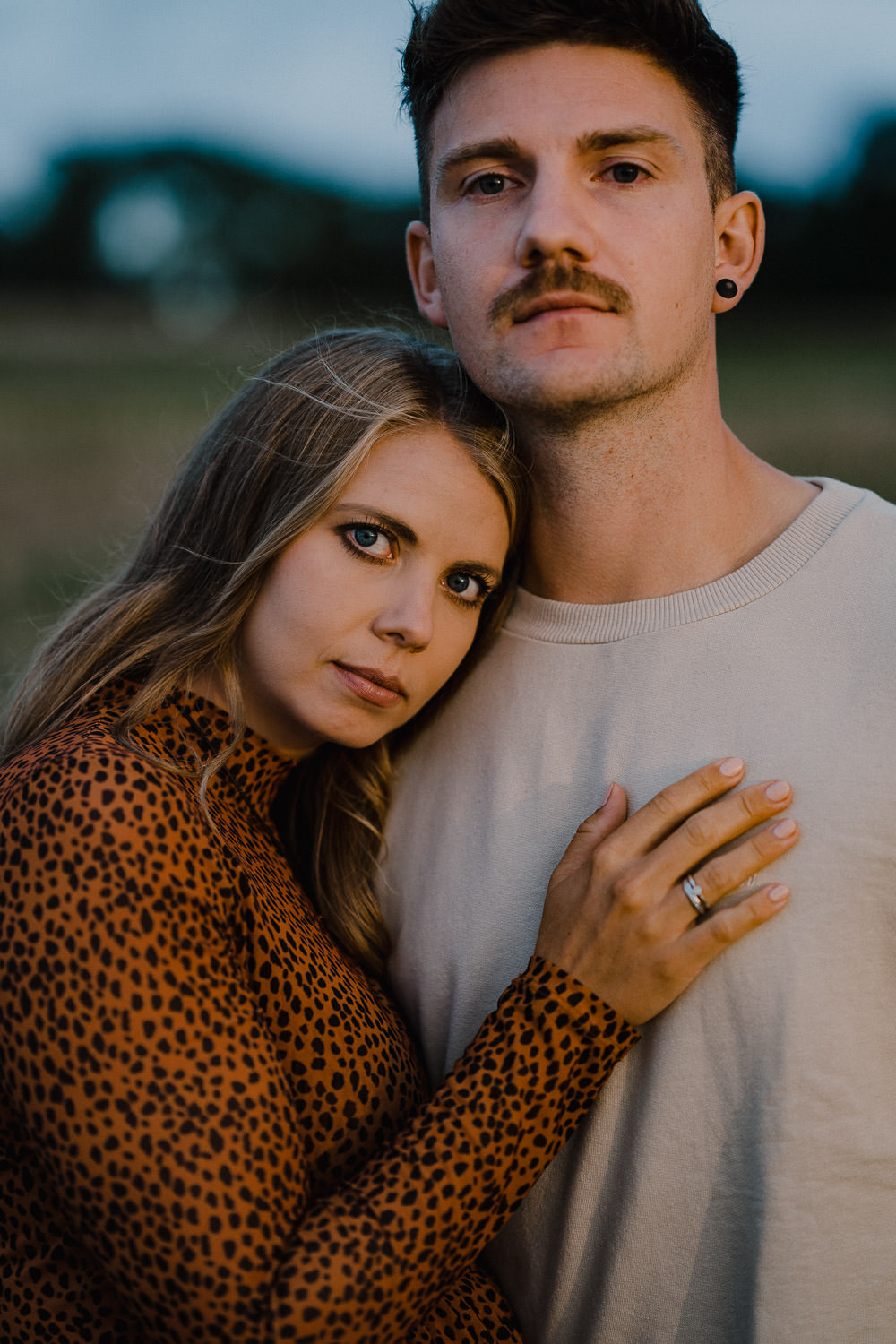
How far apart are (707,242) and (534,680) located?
0.96 m

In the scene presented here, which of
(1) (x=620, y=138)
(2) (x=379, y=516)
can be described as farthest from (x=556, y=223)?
(2) (x=379, y=516)

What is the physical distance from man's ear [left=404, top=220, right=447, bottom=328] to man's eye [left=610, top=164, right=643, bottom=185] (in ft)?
1.68

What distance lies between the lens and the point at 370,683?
2113mm

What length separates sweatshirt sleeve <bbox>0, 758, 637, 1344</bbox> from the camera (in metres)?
1.44

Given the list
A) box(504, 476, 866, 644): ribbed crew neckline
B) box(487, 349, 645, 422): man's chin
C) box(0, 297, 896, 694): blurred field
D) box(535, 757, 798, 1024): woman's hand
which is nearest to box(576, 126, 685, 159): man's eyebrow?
box(487, 349, 645, 422): man's chin

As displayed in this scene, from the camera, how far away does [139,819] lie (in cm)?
160

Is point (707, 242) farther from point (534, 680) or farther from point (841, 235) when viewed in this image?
point (841, 235)

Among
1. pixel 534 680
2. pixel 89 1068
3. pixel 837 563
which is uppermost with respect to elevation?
pixel 837 563

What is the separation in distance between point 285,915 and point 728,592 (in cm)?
103

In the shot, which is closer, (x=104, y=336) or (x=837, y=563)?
(x=837, y=563)

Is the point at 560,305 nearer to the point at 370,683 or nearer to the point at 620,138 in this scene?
the point at 620,138

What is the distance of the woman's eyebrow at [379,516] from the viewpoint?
2.07 m

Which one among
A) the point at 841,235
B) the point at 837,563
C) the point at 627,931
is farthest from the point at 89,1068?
the point at 841,235

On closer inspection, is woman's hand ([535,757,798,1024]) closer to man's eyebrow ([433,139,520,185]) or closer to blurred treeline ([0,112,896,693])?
man's eyebrow ([433,139,520,185])
